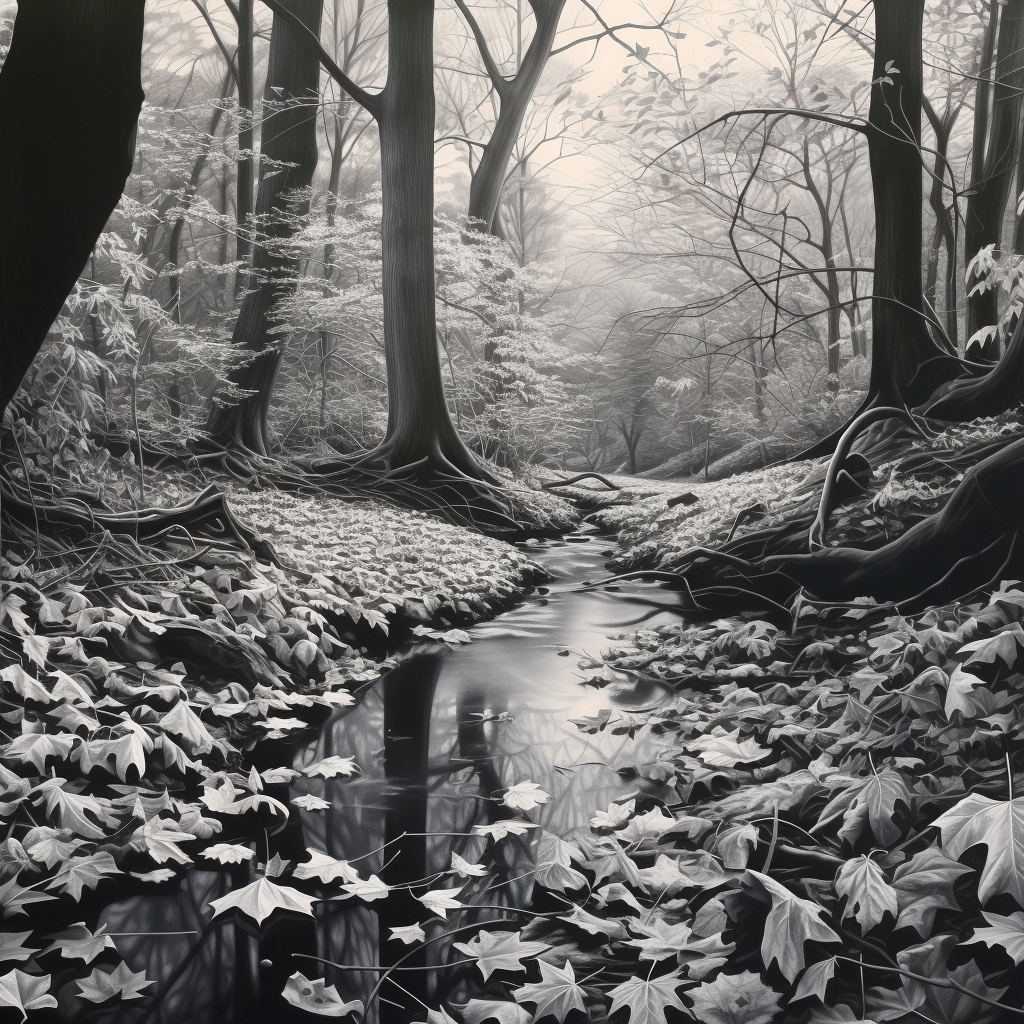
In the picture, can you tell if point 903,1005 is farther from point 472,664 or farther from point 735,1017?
point 472,664

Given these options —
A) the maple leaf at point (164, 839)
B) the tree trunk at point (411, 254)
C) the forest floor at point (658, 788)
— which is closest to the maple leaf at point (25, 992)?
the forest floor at point (658, 788)

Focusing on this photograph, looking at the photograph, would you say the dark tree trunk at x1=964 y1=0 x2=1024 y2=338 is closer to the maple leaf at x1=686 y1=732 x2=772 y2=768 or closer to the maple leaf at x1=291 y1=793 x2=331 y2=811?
the maple leaf at x1=686 y1=732 x2=772 y2=768

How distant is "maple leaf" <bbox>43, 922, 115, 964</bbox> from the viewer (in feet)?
4.88

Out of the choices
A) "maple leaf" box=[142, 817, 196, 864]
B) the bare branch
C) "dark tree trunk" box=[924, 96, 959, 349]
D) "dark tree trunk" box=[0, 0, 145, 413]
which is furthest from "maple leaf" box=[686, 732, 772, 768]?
the bare branch

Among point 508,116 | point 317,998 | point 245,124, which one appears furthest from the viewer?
point 245,124

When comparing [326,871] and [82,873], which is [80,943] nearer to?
[82,873]

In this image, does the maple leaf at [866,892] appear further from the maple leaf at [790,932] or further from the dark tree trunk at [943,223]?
the dark tree trunk at [943,223]

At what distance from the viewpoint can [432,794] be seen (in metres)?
1.98

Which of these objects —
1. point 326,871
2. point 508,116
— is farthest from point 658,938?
point 508,116

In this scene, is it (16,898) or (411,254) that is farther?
(411,254)

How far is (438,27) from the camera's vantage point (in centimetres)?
295

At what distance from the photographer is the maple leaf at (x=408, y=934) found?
1.54 meters

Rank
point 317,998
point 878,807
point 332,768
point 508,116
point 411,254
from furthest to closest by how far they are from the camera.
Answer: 1. point 411,254
2. point 508,116
3. point 332,768
4. point 878,807
5. point 317,998

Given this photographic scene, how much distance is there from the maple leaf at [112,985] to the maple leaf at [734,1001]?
1.10 metres
